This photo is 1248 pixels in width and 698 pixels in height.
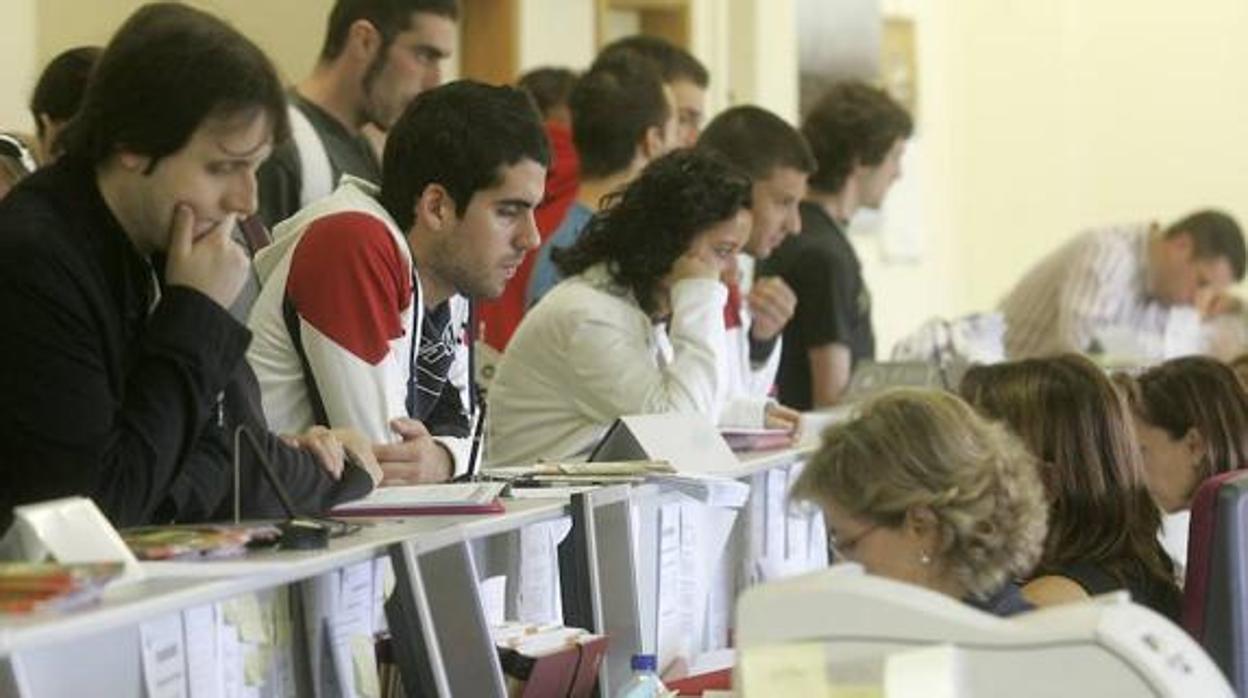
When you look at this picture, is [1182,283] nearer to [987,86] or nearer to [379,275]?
[987,86]

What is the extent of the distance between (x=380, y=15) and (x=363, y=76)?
0.12 metres

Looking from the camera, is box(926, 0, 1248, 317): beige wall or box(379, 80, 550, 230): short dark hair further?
box(926, 0, 1248, 317): beige wall

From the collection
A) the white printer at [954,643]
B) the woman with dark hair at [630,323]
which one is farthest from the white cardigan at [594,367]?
the white printer at [954,643]

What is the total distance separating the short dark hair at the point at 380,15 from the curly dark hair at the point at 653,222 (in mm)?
506

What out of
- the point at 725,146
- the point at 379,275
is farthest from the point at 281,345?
the point at 725,146

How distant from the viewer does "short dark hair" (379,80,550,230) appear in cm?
349

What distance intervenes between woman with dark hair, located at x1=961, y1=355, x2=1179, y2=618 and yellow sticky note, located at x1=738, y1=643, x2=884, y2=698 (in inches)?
47.0

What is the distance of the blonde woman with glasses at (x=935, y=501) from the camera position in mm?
2592

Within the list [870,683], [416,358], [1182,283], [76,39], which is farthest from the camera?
[1182,283]

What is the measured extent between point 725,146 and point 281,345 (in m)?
1.88

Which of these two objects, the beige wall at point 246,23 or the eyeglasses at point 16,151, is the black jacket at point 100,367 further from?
the beige wall at point 246,23

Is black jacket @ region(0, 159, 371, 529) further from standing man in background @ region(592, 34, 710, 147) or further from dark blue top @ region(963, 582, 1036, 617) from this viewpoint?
standing man in background @ region(592, 34, 710, 147)

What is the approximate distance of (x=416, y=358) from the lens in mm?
3490

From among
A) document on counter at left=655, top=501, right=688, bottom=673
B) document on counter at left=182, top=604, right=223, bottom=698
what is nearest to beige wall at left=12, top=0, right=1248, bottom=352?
document on counter at left=655, top=501, right=688, bottom=673
